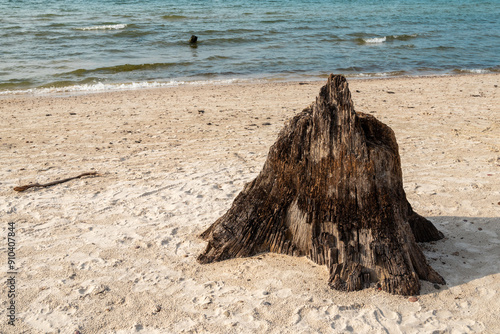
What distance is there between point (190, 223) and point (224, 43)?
55.8 feet

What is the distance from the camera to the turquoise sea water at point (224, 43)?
→ 15695 millimetres

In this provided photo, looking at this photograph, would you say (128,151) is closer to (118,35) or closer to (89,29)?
(118,35)

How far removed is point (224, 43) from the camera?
20875 millimetres

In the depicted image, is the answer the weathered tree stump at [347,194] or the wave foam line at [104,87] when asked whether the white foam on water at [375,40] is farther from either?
the weathered tree stump at [347,194]

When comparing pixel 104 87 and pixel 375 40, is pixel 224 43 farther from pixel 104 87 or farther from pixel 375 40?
pixel 104 87

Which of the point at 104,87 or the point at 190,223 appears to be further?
the point at 104,87

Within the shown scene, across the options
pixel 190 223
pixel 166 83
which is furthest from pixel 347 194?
pixel 166 83

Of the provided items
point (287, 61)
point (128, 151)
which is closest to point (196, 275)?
point (128, 151)

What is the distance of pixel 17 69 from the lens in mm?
15609

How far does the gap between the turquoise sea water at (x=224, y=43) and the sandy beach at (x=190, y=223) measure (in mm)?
5576

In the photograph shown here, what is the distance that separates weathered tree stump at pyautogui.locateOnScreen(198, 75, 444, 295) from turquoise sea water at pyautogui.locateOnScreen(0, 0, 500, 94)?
11.0m

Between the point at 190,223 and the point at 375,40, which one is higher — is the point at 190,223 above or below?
below

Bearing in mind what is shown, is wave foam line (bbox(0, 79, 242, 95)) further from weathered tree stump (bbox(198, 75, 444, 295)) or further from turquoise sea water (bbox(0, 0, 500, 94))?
weathered tree stump (bbox(198, 75, 444, 295))

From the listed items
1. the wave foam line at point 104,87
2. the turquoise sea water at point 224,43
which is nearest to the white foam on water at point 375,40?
the turquoise sea water at point 224,43
